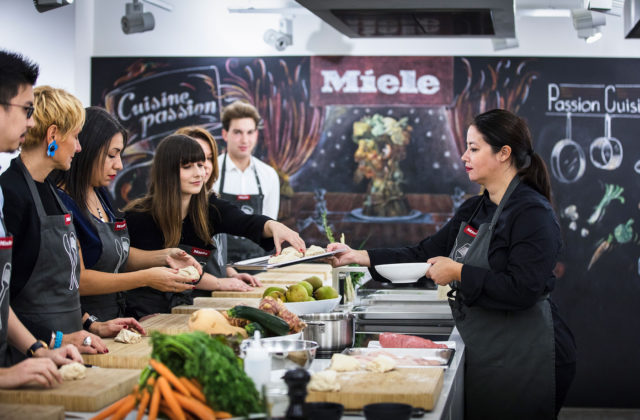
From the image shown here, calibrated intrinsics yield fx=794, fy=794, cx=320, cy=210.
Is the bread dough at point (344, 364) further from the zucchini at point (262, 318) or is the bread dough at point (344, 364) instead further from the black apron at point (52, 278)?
the black apron at point (52, 278)

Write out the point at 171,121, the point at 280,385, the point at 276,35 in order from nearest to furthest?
1. the point at 280,385
2. the point at 276,35
3. the point at 171,121

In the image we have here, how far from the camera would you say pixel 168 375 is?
5.46 ft

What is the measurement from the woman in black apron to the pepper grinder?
2.19m

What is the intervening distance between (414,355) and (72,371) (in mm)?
1071

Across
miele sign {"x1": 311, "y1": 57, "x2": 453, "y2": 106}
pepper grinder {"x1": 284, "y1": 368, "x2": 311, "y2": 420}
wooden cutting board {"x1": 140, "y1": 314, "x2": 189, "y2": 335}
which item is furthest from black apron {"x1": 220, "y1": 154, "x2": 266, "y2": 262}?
pepper grinder {"x1": 284, "y1": 368, "x2": 311, "y2": 420}

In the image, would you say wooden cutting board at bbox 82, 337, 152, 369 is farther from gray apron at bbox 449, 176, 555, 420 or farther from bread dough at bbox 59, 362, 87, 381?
gray apron at bbox 449, 176, 555, 420

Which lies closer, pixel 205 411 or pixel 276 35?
pixel 205 411

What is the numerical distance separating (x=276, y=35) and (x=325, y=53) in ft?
1.64

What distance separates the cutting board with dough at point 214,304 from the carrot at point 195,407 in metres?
1.48

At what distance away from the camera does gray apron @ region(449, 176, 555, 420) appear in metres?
2.88

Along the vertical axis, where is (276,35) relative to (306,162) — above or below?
above

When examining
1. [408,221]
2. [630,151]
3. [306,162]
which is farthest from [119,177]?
[630,151]

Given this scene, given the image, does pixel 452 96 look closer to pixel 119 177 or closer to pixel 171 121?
pixel 171 121

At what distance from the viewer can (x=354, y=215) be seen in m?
6.40
